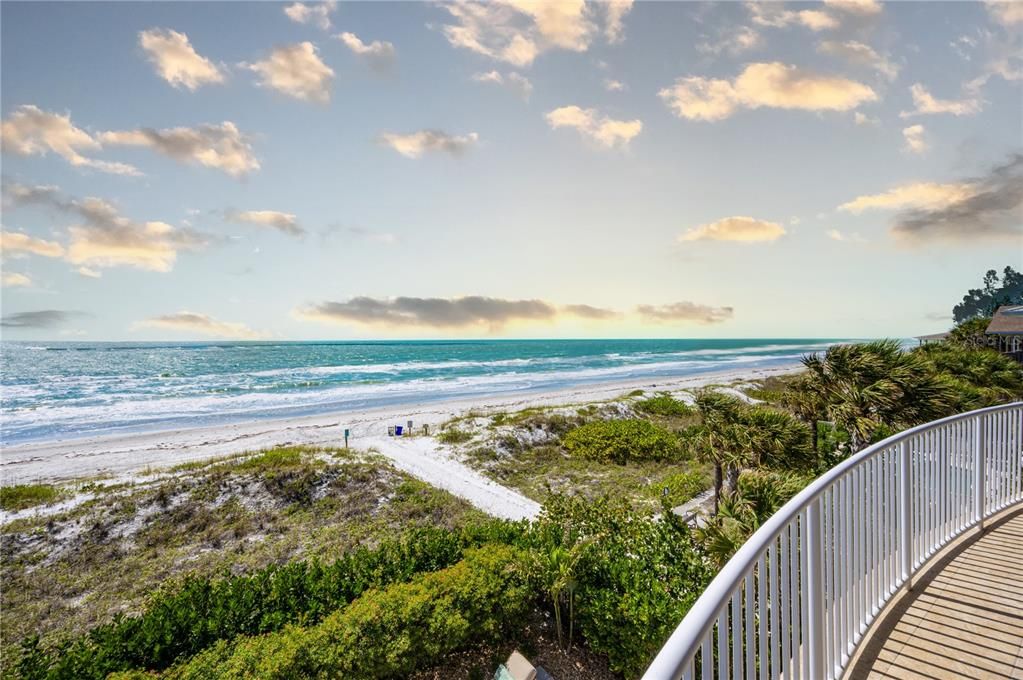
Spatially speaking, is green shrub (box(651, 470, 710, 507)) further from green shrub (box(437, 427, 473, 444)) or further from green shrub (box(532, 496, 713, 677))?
green shrub (box(437, 427, 473, 444))

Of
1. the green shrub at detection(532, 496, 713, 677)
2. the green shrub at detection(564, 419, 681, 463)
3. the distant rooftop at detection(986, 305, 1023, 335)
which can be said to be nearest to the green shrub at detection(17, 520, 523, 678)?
the green shrub at detection(532, 496, 713, 677)

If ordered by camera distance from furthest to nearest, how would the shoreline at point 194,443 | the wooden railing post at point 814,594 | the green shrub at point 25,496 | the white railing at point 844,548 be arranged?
the shoreline at point 194,443 < the green shrub at point 25,496 < the wooden railing post at point 814,594 < the white railing at point 844,548

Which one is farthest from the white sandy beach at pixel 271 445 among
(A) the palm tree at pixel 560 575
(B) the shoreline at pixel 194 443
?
(A) the palm tree at pixel 560 575

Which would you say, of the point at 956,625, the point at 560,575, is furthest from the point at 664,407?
the point at 956,625

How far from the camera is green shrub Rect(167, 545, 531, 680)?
193 inches

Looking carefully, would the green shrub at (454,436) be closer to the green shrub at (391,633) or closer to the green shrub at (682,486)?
the green shrub at (682,486)

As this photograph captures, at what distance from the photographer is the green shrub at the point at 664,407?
27.0m

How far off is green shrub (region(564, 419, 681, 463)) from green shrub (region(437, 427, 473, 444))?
4.41 metres

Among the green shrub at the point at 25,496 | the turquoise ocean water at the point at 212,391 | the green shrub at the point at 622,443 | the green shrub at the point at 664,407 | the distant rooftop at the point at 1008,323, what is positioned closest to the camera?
the green shrub at the point at 25,496

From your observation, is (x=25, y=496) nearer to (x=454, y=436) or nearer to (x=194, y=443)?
(x=194, y=443)

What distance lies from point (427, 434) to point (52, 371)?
74.3m

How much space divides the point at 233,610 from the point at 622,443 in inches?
614

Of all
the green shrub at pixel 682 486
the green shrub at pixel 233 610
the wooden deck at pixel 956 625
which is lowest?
the green shrub at pixel 682 486

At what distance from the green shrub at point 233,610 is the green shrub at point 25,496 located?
1023cm
